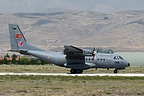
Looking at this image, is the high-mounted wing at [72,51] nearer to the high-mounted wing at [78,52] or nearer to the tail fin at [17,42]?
the high-mounted wing at [78,52]

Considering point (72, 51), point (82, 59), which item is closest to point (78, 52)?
point (72, 51)

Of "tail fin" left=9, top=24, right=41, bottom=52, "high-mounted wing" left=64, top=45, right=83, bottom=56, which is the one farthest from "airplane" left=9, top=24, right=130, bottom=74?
"tail fin" left=9, top=24, right=41, bottom=52

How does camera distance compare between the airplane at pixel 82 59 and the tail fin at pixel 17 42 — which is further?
the tail fin at pixel 17 42

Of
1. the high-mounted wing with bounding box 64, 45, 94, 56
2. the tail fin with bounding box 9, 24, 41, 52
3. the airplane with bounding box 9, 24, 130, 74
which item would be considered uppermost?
the tail fin with bounding box 9, 24, 41, 52

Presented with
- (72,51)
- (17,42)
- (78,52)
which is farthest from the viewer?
(17,42)

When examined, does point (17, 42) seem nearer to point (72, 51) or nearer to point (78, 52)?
point (72, 51)

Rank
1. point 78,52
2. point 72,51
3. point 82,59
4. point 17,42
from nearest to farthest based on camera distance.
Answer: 1. point 72,51
2. point 78,52
3. point 82,59
4. point 17,42

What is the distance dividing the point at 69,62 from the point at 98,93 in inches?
1108

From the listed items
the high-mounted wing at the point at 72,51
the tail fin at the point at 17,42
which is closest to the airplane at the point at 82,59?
the high-mounted wing at the point at 72,51

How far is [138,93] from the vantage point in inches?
1249

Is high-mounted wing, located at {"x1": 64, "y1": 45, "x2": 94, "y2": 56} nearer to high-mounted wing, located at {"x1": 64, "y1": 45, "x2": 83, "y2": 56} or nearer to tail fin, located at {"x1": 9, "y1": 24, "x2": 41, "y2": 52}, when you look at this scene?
high-mounted wing, located at {"x1": 64, "y1": 45, "x2": 83, "y2": 56}

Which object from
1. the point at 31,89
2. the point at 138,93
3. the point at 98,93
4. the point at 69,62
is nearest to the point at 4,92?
the point at 31,89

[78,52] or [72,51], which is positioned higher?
[72,51]

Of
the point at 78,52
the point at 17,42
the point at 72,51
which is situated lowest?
the point at 78,52
